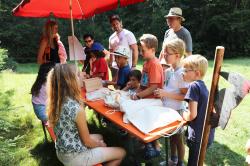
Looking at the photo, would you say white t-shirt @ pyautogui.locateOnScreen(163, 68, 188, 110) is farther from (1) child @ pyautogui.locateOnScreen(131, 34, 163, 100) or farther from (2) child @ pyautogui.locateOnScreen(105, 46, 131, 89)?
(2) child @ pyautogui.locateOnScreen(105, 46, 131, 89)

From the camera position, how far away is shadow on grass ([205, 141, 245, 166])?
3.99 m

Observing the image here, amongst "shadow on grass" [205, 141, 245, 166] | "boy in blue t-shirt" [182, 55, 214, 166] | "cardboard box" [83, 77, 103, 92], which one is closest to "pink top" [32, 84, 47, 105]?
"cardboard box" [83, 77, 103, 92]

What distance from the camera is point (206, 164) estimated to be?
396 cm

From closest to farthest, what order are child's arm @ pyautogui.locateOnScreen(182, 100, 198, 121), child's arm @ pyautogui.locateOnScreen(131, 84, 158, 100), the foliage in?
child's arm @ pyautogui.locateOnScreen(182, 100, 198, 121)
child's arm @ pyautogui.locateOnScreen(131, 84, 158, 100)
the foliage

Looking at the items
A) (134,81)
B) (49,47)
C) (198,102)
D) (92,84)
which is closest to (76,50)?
(49,47)

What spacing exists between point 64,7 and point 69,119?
293 centimetres

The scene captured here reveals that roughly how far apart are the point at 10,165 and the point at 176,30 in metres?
2.88

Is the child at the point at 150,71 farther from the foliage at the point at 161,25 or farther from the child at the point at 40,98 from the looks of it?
the foliage at the point at 161,25

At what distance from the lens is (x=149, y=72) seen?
355 centimetres

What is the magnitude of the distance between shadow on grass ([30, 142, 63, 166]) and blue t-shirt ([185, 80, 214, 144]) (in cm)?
185

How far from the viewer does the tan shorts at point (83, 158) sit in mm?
3088

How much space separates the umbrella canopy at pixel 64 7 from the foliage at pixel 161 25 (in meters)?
12.7

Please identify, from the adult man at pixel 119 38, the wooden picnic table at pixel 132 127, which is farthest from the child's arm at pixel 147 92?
the adult man at pixel 119 38

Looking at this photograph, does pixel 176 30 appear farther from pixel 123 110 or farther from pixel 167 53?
pixel 123 110
